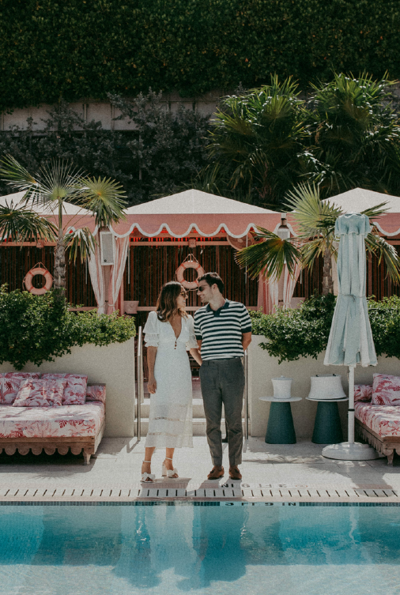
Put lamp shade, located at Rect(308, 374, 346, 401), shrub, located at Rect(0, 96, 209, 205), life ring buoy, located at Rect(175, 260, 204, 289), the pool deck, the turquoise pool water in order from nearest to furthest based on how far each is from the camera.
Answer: the turquoise pool water
the pool deck
lamp shade, located at Rect(308, 374, 346, 401)
life ring buoy, located at Rect(175, 260, 204, 289)
shrub, located at Rect(0, 96, 209, 205)

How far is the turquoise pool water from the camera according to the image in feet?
12.9

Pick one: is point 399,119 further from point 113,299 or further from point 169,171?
point 113,299

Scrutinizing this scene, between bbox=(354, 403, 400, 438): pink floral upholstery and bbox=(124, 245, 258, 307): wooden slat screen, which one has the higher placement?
bbox=(124, 245, 258, 307): wooden slat screen

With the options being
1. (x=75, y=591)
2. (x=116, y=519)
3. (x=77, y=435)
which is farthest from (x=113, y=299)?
(x=75, y=591)

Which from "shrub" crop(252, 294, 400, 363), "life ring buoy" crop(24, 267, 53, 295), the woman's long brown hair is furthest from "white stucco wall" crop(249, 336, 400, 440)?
"life ring buoy" crop(24, 267, 53, 295)

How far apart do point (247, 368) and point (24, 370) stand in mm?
2628

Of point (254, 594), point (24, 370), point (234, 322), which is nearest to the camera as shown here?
point (254, 594)

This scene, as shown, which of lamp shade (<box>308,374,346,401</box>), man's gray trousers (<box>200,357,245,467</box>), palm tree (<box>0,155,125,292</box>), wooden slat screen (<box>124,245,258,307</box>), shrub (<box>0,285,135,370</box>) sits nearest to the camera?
man's gray trousers (<box>200,357,245,467</box>)

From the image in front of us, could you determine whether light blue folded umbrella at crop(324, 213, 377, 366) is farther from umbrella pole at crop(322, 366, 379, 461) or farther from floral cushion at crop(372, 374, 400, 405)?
floral cushion at crop(372, 374, 400, 405)

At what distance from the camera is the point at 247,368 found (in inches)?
315

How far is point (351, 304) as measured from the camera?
6.83 m

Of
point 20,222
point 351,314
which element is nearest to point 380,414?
point 351,314

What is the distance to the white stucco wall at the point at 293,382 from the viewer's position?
7910 mm

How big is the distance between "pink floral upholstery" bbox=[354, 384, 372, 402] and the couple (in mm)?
2278
